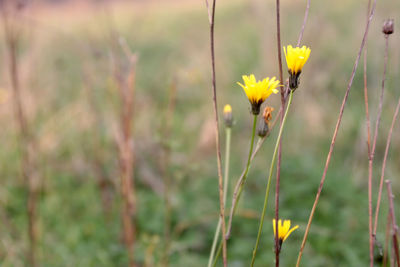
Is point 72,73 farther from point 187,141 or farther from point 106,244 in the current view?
point 106,244

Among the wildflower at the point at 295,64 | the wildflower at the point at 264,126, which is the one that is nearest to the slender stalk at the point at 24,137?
the wildflower at the point at 264,126

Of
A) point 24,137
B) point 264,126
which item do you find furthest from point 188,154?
point 264,126

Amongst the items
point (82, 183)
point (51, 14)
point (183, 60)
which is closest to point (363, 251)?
point (82, 183)

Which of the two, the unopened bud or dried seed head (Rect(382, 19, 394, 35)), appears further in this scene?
the unopened bud

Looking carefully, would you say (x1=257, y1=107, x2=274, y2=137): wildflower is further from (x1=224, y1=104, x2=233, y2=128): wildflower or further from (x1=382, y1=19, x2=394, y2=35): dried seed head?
(x1=382, y1=19, x2=394, y2=35): dried seed head

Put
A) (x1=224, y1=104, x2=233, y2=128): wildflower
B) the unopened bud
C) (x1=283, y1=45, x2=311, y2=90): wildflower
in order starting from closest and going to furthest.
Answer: (x1=283, y1=45, x2=311, y2=90): wildflower < the unopened bud < (x1=224, y1=104, x2=233, y2=128): wildflower

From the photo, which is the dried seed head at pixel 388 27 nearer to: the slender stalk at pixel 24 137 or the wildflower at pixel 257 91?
the wildflower at pixel 257 91

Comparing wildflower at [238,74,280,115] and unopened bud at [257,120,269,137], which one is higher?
wildflower at [238,74,280,115]

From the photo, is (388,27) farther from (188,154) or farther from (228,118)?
(188,154)

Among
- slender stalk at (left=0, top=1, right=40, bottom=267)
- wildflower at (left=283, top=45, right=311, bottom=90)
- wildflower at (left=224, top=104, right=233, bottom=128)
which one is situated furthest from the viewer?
slender stalk at (left=0, top=1, right=40, bottom=267)

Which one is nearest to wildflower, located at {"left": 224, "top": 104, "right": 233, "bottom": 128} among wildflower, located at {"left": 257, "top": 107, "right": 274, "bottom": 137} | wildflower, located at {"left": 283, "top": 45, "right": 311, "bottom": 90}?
wildflower, located at {"left": 257, "top": 107, "right": 274, "bottom": 137}
